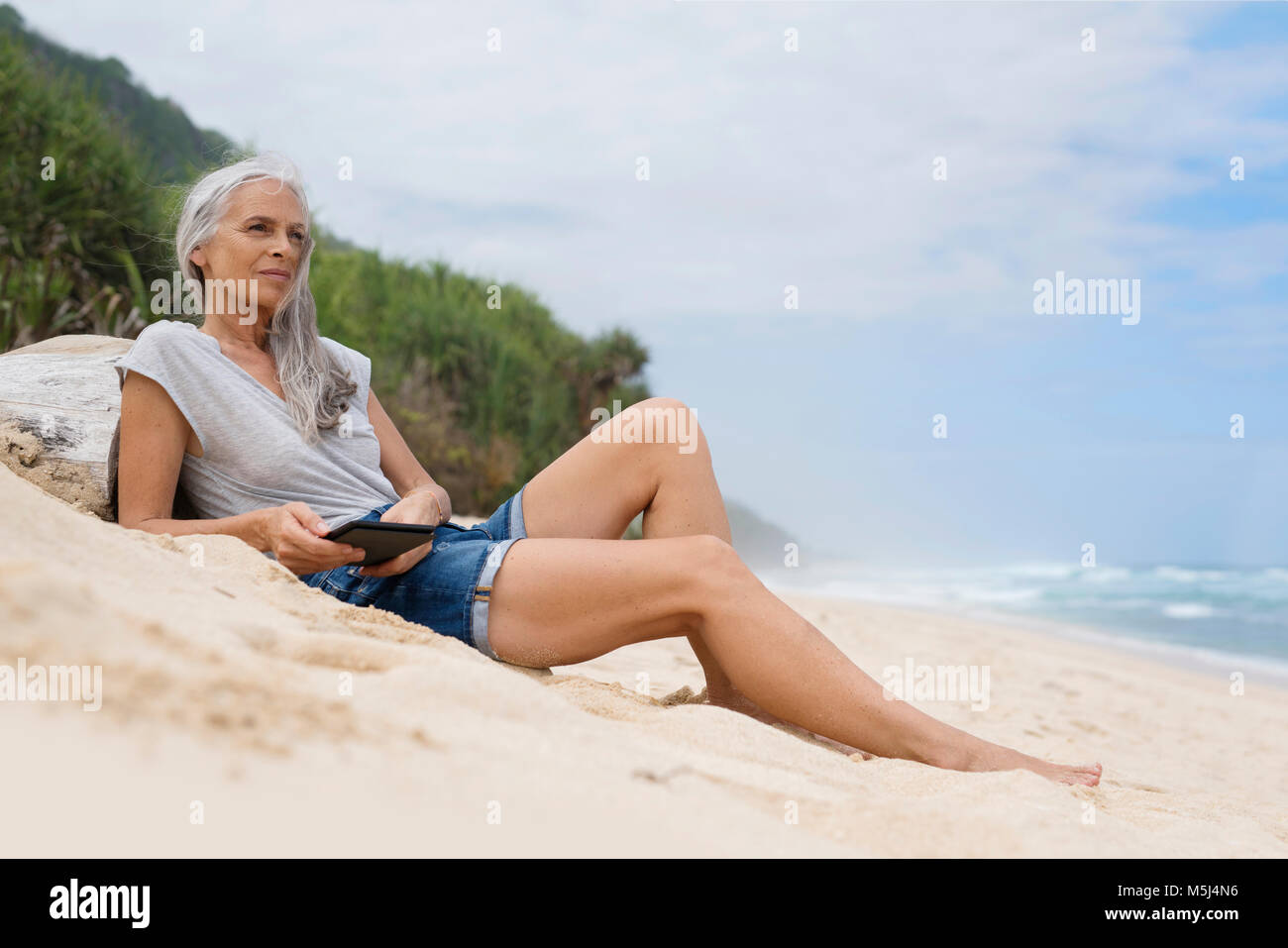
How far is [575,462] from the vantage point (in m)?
2.67

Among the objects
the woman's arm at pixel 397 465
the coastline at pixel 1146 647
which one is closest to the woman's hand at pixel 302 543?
the woman's arm at pixel 397 465

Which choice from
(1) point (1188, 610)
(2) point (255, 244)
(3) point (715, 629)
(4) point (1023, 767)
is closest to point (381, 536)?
(3) point (715, 629)

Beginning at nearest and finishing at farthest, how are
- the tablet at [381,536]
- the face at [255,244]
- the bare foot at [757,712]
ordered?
the tablet at [381,536] < the bare foot at [757,712] < the face at [255,244]

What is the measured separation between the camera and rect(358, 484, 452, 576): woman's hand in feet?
7.77

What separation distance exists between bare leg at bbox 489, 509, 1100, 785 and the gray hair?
2.66 feet

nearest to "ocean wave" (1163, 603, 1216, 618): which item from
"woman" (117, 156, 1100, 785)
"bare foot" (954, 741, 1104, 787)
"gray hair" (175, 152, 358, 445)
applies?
"bare foot" (954, 741, 1104, 787)

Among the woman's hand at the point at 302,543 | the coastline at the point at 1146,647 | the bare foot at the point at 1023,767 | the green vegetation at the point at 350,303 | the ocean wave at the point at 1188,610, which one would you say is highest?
the green vegetation at the point at 350,303

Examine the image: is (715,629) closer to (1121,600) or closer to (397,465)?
(397,465)

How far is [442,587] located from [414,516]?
11.8 inches

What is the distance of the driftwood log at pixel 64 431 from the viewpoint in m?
2.71

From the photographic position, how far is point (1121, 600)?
13.9 m

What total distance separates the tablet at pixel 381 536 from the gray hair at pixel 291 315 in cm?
56

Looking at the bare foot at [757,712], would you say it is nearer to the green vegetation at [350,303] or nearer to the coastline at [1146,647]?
the green vegetation at [350,303]

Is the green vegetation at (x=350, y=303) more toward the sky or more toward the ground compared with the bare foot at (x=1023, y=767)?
more toward the sky
